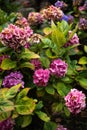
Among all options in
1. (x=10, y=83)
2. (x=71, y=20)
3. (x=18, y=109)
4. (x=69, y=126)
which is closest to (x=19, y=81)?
(x=10, y=83)

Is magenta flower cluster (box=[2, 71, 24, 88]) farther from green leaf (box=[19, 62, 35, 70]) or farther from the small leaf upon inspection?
the small leaf

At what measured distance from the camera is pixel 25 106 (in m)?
2.20

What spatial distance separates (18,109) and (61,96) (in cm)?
42

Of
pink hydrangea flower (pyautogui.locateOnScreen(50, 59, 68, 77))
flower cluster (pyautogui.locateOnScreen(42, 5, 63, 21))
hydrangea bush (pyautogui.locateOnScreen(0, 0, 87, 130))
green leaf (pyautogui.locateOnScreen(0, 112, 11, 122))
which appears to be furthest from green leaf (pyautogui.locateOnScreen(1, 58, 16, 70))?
flower cluster (pyautogui.locateOnScreen(42, 5, 63, 21))

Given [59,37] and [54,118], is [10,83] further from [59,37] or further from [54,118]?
[54,118]

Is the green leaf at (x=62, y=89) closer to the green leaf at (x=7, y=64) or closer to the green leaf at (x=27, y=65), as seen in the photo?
the green leaf at (x=27, y=65)

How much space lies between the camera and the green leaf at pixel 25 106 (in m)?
2.18

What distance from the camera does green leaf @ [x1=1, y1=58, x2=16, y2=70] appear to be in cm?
241

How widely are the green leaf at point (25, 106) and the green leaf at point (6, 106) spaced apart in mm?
130

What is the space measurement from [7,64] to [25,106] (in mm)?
377

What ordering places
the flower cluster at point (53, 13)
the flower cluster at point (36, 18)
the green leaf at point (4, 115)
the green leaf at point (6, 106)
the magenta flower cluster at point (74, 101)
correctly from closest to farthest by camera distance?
the green leaf at point (6, 106), the green leaf at point (4, 115), the magenta flower cluster at point (74, 101), the flower cluster at point (53, 13), the flower cluster at point (36, 18)

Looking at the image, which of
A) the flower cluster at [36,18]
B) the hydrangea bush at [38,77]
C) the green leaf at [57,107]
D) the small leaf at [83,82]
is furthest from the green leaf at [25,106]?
the flower cluster at [36,18]

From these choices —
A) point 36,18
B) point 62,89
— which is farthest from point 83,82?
point 36,18

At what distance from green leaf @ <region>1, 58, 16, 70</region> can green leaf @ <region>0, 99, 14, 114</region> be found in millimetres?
396
